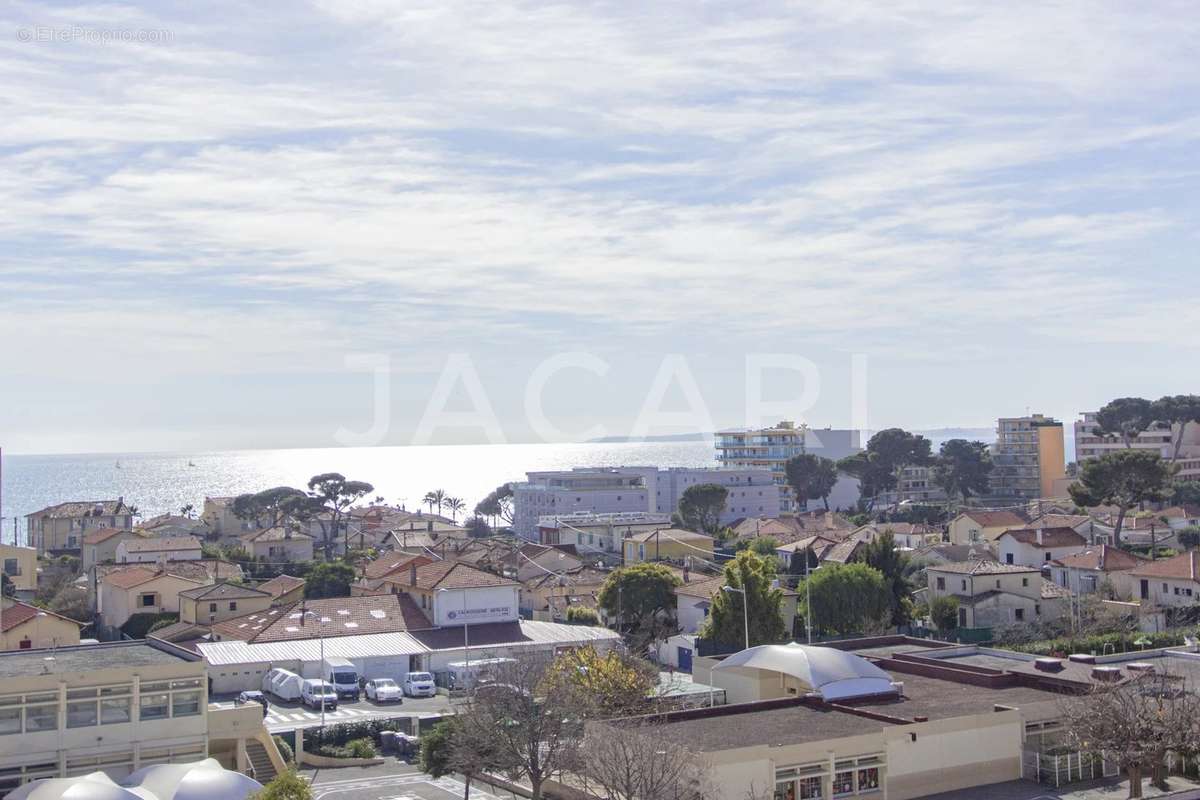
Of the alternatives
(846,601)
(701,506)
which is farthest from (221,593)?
(701,506)

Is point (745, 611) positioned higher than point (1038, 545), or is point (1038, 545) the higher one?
point (1038, 545)

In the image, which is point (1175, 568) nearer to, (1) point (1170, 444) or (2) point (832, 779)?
(2) point (832, 779)

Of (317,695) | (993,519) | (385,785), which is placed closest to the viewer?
(385,785)

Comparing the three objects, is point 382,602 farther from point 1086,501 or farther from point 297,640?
point 1086,501

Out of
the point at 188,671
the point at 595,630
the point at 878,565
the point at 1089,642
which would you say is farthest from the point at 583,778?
the point at 878,565

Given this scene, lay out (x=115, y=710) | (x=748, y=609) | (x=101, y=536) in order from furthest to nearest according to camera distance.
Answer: (x=101, y=536)
(x=748, y=609)
(x=115, y=710)

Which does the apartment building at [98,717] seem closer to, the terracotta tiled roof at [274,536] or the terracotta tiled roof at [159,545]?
the terracotta tiled roof at [159,545]

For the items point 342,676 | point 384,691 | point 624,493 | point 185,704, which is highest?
point 624,493
